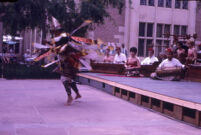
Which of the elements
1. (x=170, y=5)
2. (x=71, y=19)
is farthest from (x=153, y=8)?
(x=71, y=19)

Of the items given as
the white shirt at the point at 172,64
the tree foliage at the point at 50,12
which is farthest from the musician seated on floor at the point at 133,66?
the tree foliage at the point at 50,12

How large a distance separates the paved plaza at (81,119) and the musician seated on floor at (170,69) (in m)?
2.46

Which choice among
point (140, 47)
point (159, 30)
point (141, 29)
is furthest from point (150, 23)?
point (140, 47)

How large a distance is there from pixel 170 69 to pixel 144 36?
10184mm

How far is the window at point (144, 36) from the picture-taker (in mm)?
20016

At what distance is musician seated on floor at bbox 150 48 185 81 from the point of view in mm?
10146

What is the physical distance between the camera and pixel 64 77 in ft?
24.8

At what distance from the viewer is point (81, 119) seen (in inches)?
239

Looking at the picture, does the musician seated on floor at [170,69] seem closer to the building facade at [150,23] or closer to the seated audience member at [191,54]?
the seated audience member at [191,54]

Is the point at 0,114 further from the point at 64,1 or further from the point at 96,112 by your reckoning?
the point at 64,1

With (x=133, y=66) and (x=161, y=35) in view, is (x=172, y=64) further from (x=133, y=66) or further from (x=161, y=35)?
(x=161, y=35)

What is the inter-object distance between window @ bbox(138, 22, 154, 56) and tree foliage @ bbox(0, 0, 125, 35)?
4614mm

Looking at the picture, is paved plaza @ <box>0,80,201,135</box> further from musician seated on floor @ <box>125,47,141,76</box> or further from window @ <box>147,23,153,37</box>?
window @ <box>147,23,153,37</box>

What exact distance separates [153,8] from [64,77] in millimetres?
13794
